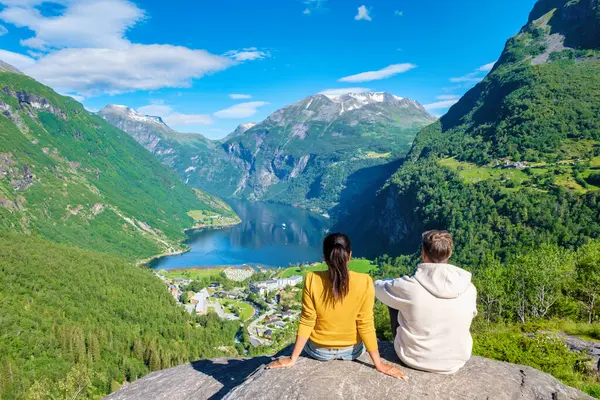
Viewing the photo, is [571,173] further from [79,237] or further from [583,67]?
[79,237]

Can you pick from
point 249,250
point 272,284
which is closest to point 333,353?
point 272,284

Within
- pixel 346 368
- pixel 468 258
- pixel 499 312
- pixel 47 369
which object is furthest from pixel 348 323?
pixel 468 258

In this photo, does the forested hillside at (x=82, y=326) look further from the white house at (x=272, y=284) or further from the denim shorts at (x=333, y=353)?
the denim shorts at (x=333, y=353)

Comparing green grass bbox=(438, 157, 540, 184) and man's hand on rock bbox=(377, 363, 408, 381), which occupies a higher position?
green grass bbox=(438, 157, 540, 184)

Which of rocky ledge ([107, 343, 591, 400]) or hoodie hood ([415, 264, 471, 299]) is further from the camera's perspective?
rocky ledge ([107, 343, 591, 400])

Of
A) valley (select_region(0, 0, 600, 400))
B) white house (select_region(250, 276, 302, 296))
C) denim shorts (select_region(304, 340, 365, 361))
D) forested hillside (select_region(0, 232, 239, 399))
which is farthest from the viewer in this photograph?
white house (select_region(250, 276, 302, 296))

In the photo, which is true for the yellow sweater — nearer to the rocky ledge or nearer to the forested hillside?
the rocky ledge

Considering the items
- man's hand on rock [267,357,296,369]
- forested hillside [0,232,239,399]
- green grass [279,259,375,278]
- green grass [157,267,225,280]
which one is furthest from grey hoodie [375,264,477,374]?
green grass [157,267,225,280]
